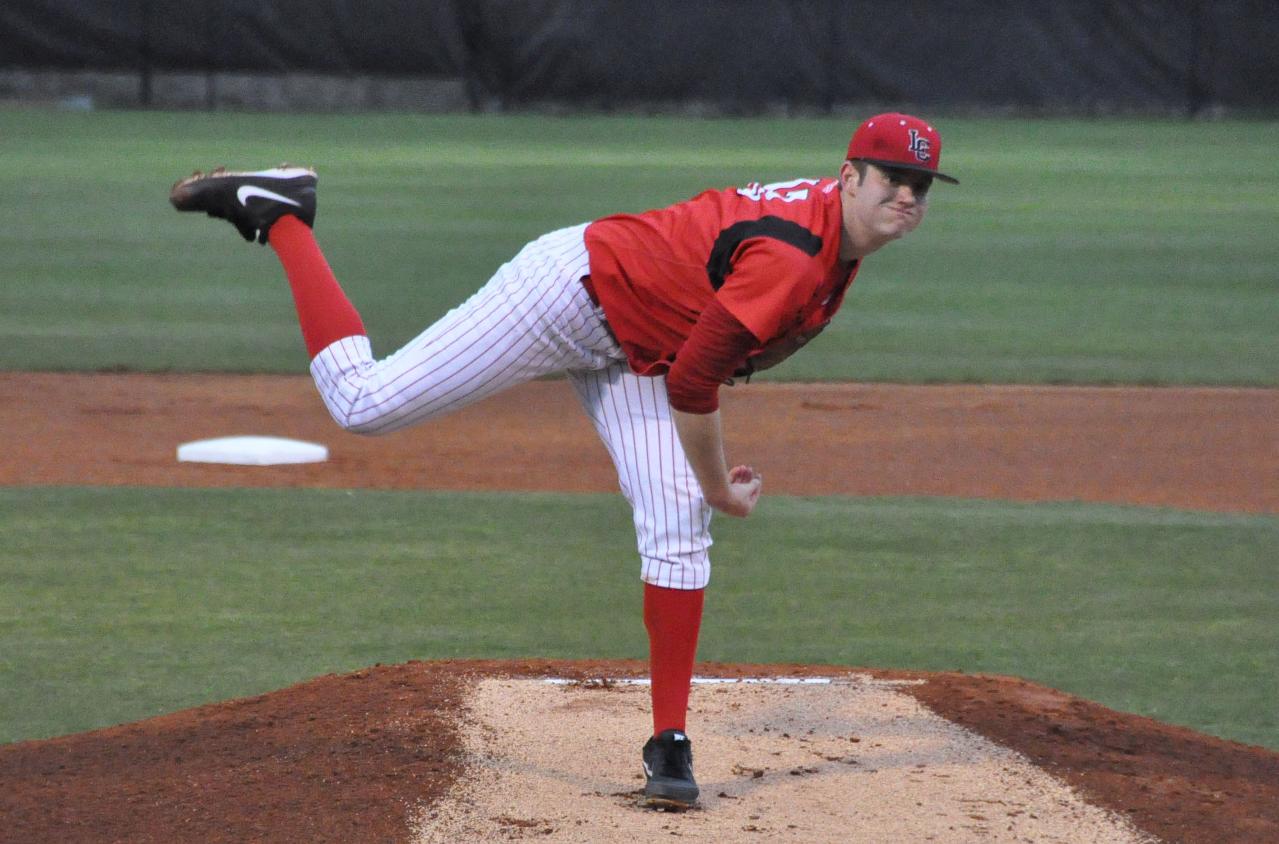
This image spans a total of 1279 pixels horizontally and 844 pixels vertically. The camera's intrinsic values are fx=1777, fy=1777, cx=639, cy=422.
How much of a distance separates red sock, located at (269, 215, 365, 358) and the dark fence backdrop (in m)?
24.4

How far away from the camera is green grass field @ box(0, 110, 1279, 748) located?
16.5 feet

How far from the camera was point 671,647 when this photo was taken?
3.64 metres

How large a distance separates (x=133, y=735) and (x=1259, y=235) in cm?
1436

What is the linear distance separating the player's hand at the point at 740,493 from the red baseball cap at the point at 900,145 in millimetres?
663

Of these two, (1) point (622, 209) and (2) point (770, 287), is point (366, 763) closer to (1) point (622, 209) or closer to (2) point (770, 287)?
(2) point (770, 287)

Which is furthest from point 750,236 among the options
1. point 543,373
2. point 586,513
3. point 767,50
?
point 767,50

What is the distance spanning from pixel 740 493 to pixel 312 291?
3.52 feet

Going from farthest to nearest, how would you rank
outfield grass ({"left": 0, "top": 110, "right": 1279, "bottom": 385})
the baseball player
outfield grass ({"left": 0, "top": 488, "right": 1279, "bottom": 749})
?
outfield grass ({"left": 0, "top": 110, "right": 1279, "bottom": 385}), outfield grass ({"left": 0, "top": 488, "right": 1279, "bottom": 749}), the baseball player

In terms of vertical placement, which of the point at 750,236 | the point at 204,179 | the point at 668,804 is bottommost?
the point at 668,804

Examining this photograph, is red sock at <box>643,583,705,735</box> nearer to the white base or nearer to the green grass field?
the green grass field

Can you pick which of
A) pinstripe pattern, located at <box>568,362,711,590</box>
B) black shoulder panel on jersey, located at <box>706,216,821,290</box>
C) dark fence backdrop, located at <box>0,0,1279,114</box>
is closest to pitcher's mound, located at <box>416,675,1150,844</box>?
pinstripe pattern, located at <box>568,362,711,590</box>

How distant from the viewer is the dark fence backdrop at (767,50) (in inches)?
1088

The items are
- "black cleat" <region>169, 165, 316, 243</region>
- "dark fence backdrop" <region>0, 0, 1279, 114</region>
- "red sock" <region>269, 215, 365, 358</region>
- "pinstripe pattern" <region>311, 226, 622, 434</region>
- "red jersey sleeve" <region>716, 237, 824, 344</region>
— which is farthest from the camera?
"dark fence backdrop" <region>0, 0, 1279, 114</region>

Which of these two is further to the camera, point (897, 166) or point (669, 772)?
point (669, 772)
